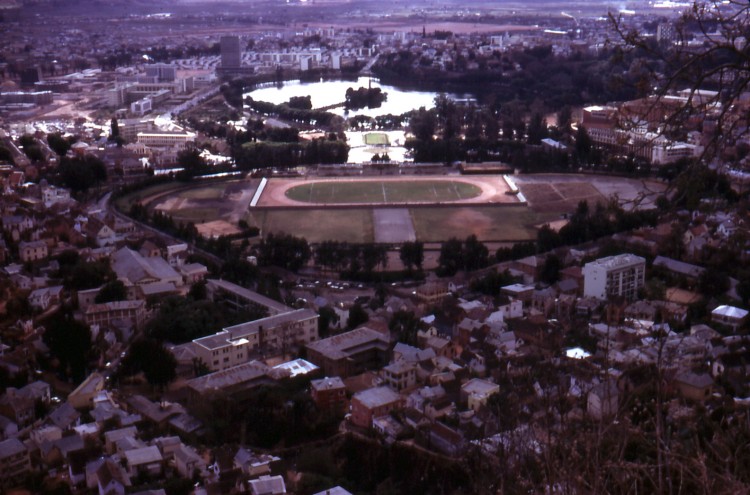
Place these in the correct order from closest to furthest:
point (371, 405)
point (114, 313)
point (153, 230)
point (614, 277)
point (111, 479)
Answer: point (111, 479) < point (371, 405) < point (114, 313) < point (614, 277) < point (153, 230)

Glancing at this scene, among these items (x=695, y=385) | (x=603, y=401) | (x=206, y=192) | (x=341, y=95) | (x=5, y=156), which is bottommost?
(x=341, y=95)

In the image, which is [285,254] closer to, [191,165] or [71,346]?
[71,346]

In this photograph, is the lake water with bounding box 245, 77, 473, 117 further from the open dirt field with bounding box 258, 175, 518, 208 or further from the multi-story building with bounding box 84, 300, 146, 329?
the multi-story building with bounding box 84, 300, 146, 329

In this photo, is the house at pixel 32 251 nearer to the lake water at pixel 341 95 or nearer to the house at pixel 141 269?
the house at pixel 141 269

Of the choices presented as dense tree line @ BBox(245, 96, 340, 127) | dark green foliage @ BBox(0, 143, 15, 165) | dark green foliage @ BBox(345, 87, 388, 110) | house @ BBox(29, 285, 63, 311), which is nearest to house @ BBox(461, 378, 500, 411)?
house @ BBox(29, 285, 63, 311)

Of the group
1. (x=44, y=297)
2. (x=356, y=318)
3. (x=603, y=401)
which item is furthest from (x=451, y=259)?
(x=603, y=401)

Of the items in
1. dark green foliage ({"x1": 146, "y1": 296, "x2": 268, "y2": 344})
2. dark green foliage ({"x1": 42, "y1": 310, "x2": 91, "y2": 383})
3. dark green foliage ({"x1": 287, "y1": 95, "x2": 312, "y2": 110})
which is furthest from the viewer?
dark green foliage ({"x1": 287, "y1": 95, "x2": 312, "y2": 110})
